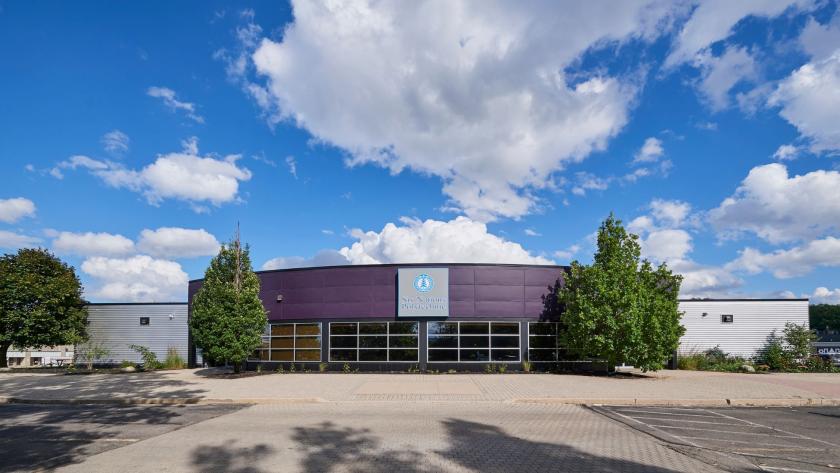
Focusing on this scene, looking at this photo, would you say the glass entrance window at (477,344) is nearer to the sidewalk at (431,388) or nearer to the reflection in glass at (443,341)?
the reflection in glass at (443,341)

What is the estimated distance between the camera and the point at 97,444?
35.9 ft

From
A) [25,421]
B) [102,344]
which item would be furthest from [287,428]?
[102,344]

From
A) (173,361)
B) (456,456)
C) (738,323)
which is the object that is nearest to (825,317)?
(738,323)

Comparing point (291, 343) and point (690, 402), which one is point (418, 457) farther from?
point (291, 343)

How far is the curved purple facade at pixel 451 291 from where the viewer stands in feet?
88.4

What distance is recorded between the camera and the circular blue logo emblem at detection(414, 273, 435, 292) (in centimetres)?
2695

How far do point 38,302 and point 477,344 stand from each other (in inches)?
1033

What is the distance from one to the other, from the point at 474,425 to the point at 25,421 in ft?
40.3

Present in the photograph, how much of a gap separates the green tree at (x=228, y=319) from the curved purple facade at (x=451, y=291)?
3.30 m

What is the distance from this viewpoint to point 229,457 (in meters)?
9.58

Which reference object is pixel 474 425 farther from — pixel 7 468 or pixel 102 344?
pixel 102 344

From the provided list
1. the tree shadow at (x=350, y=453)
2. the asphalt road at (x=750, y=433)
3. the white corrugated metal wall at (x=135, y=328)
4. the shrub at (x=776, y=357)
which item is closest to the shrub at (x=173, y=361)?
the white corrugated metal wall at (x=135, y=328)

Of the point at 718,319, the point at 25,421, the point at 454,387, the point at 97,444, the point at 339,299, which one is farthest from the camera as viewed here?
the point at 718,319

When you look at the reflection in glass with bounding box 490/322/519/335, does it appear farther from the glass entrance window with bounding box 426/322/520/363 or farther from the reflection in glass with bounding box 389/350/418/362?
the reflection in glass with bounding box 389/350/418/362
